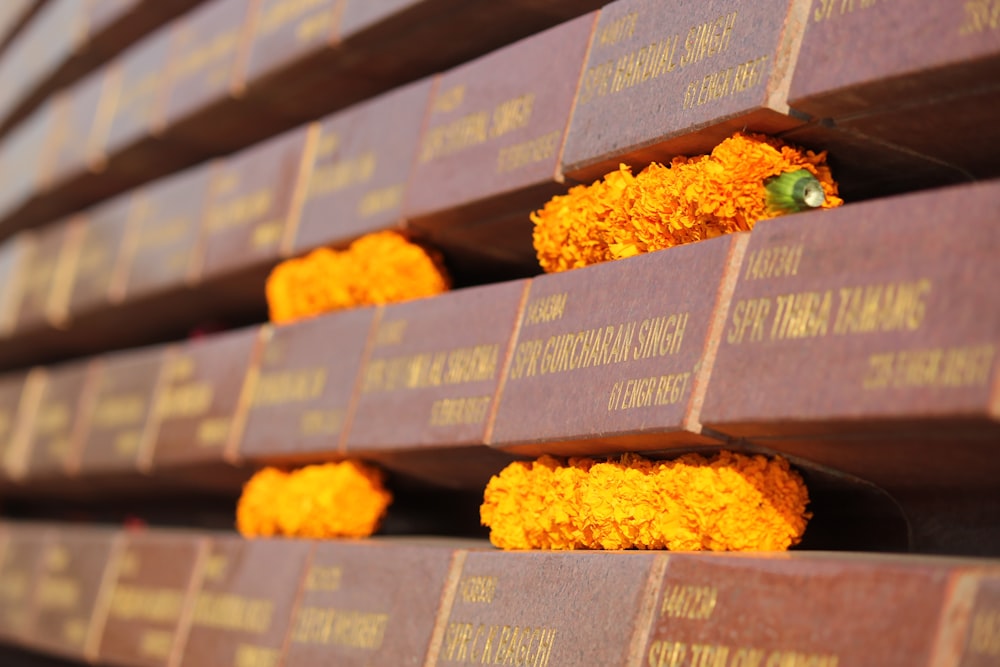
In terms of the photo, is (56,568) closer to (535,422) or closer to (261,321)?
(261,321)

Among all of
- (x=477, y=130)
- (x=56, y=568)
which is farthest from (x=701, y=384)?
(x=56, y=568)

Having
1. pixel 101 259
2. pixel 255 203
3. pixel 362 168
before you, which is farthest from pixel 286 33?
pixel 101 259

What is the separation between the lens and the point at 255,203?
7809 mm

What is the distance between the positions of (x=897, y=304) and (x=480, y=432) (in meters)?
2.09

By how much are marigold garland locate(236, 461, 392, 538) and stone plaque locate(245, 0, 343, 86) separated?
227 cm

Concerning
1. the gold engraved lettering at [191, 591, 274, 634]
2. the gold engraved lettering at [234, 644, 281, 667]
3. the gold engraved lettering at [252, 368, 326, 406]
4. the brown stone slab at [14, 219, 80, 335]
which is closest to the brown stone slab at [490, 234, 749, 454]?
the gold engraved lettering at [252, 368, 326, 406]

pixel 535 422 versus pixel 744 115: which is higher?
pixel 744 115

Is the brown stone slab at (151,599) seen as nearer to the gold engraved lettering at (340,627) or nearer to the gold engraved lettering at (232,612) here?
the gold engraved lettering at (232,612)

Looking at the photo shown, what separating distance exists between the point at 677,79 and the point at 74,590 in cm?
587

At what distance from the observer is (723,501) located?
428cm

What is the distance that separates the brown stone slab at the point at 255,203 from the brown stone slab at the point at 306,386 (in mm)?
657

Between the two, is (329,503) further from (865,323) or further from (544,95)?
(865,323)

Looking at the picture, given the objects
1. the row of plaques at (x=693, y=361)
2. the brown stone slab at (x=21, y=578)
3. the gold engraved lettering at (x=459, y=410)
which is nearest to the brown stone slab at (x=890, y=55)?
the row of plaques at (x=693, y=361)

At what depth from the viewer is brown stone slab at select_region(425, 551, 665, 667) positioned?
432cm
